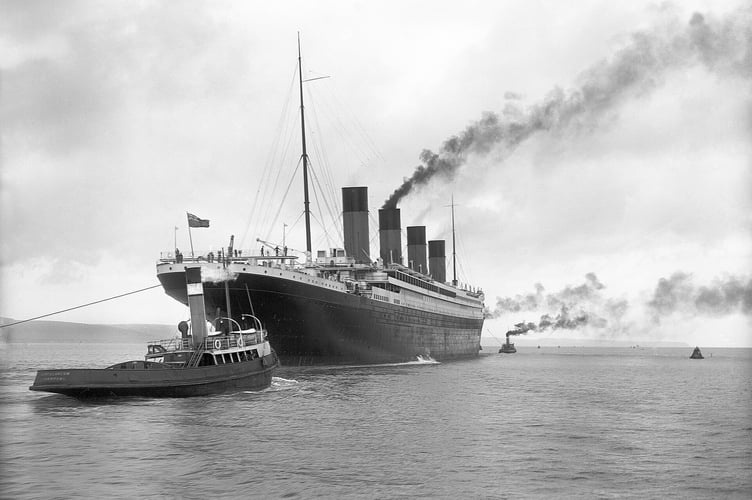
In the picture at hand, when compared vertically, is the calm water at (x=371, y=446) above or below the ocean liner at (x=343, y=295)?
below

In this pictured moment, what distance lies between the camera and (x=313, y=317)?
66188 mm

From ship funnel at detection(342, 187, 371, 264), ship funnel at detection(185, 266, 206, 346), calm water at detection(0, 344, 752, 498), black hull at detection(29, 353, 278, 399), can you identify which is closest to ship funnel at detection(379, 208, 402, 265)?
ship funnel at detection(342, 187, 371, 264)

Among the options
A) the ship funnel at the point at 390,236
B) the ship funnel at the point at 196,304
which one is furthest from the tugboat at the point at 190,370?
the ship funnel at the point at 390,236

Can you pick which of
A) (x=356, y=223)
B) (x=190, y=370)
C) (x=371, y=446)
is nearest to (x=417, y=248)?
(x=356, y=223)

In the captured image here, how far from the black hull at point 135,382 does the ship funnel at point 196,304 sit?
238 centimetres

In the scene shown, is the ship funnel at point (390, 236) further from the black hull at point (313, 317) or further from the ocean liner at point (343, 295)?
the black hull at point (313, 317)

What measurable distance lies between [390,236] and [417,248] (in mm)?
13467

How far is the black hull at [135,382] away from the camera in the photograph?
3900 centimetres

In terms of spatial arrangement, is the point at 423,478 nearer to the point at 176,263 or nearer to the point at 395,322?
the point at 176,263

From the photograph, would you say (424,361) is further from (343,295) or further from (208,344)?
(208,344)

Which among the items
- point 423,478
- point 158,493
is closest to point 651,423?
point 423,478

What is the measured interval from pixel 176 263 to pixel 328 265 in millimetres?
18259

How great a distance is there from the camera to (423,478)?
24.8m

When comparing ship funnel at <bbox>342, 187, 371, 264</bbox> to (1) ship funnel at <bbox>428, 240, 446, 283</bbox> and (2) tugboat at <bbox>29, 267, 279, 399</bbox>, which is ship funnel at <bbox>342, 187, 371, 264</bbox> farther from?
(1) ship funnel at <bbox>428, 240, 446, 283</bbox>
